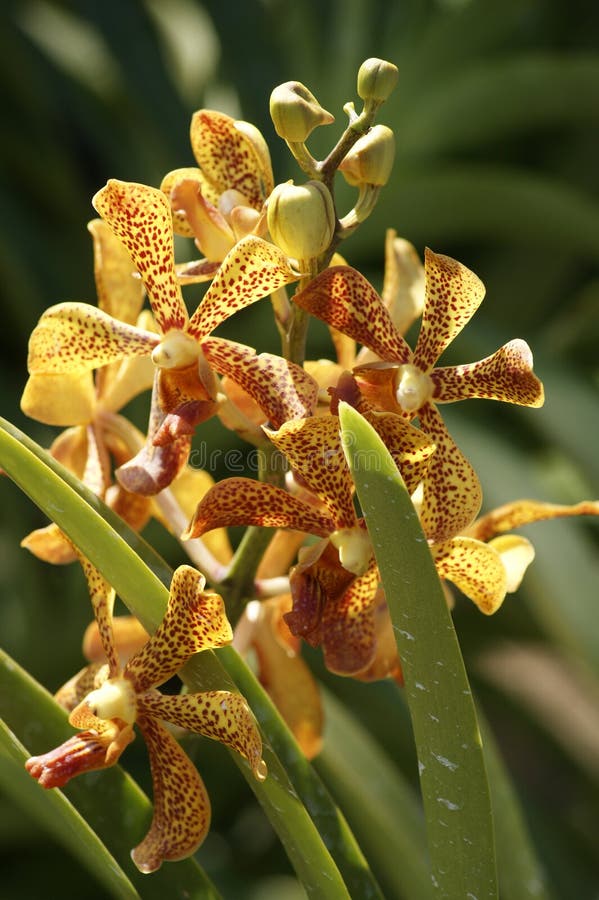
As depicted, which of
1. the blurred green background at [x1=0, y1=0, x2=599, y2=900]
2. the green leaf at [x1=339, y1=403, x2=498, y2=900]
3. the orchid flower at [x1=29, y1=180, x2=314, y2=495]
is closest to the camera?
the green leaf at [x1=339, y1=403, x2=498, y2=900]

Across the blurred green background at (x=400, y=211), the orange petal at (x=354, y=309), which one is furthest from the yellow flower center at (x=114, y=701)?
the blurred green background at (x=400, y=211)

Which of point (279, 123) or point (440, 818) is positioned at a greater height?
point (279, 123)

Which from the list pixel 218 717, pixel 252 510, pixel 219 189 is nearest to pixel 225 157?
pixel 219 189

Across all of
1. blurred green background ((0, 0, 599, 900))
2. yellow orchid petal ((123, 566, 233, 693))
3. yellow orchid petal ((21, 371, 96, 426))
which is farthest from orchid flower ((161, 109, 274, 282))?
blurred green background ((0, 0, 599, 900))

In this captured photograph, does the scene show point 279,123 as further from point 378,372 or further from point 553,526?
point 553,526

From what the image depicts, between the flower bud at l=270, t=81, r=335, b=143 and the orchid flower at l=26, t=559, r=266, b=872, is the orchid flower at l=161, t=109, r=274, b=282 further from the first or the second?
the orchid flower at l=26, t=559, r=266, b=872

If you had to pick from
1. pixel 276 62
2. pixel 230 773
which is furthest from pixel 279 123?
pixel 276 62

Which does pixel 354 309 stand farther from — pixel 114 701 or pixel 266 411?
pixel 114 701
